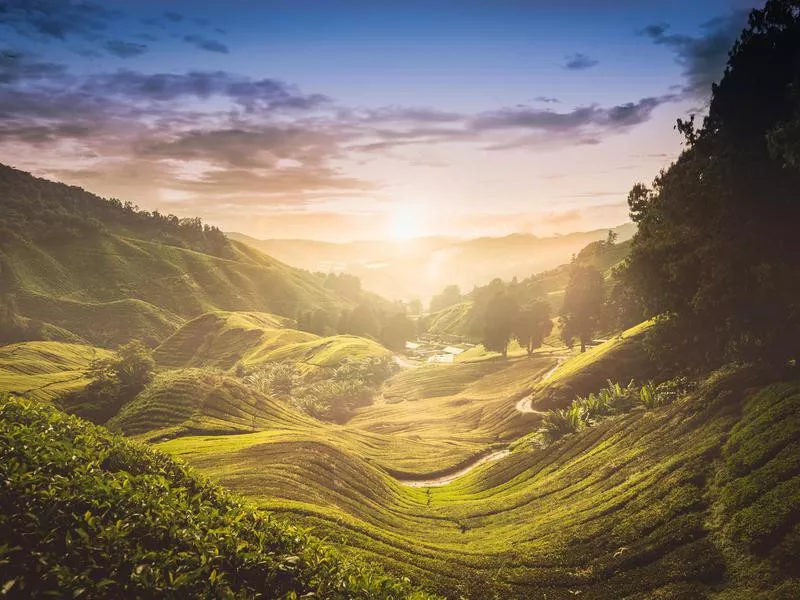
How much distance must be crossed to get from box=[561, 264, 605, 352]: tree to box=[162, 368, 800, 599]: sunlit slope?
56587mm

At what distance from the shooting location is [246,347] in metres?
142

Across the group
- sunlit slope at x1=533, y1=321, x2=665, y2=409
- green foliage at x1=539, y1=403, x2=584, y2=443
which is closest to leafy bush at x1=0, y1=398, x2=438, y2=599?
green foliage at x1=539, y1=403, x2=584, y2=443

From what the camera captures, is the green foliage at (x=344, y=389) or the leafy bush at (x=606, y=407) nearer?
the leafy bush at (x=606, y=407)

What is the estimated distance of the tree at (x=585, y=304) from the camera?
3425 inches

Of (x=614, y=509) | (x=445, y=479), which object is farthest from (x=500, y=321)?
(x=614, y=509)

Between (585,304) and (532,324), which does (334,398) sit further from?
(585,304)

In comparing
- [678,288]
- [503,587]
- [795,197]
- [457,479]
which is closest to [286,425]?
[457,479]

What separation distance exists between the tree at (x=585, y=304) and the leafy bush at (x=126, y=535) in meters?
81.5

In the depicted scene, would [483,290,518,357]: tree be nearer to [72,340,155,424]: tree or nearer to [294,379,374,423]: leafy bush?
[294,379,374,423]: leafy bush

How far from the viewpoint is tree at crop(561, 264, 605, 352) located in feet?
285

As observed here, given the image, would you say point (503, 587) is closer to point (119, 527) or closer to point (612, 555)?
point (612, 555)

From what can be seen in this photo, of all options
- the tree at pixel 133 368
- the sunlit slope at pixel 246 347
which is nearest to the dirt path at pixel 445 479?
the tree at pixel 133 368

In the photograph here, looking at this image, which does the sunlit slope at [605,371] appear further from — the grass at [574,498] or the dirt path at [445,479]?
the grass at [574,498]

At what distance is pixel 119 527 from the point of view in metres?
11.3
